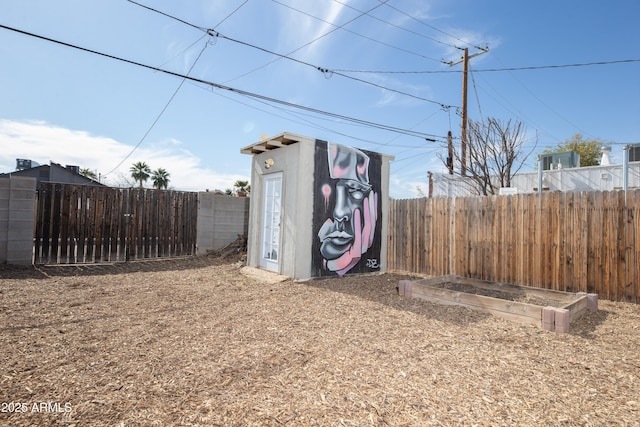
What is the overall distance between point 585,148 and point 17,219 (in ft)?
122

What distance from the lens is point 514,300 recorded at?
5.21 metres

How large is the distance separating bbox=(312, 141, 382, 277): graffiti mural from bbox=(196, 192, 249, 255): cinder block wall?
4.46m

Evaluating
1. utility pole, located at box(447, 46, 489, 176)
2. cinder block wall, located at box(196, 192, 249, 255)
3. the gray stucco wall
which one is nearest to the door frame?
the gray stucco wall

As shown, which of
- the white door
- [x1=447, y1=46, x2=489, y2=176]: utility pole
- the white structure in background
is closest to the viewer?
the white door

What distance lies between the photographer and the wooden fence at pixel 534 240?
16.8ft

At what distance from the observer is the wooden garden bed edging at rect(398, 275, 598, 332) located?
12.7 ft

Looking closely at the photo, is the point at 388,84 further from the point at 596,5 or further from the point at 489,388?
the point at 489,388

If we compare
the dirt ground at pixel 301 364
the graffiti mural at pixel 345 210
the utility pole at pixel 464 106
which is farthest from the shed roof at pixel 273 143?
the utility pole at pixel 464 106

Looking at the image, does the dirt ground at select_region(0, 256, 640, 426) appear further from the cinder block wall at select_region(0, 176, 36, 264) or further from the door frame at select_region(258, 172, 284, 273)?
the cinder block wall at select_region(0, 176, 36, 264)

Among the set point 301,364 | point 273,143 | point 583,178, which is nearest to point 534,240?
point 301,364

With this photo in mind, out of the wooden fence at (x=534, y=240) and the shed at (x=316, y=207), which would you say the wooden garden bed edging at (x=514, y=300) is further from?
the shed at (x=316, y=207)

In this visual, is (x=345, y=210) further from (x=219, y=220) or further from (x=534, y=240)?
(x=219, y=220)

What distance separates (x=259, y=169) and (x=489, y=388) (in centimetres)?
674

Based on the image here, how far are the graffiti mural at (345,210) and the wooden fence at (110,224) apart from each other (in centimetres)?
493
